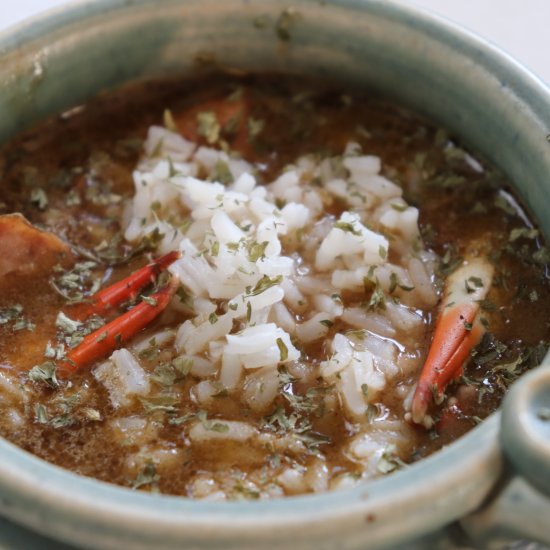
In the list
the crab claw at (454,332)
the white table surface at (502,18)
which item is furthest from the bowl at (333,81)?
the white table surface at (502,18)

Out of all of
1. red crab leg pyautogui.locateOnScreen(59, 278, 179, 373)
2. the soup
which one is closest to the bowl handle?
the soup

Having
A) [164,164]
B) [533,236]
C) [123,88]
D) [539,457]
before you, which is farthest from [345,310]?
[123,88]

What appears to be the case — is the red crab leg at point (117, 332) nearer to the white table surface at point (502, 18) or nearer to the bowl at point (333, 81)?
the bowl at point (333, 81)

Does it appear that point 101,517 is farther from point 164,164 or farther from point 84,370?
point 164,164

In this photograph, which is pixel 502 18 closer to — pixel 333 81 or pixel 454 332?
pixel 333 81

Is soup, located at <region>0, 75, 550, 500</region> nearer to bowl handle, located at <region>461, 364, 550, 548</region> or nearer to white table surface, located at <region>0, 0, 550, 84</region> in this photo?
bowl handle, located at <region>461, 364, 550, 548</region>

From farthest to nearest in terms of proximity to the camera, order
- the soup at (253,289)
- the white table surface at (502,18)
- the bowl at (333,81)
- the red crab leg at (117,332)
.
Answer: the white table surface at (502,18)
the red crab leg at (117,332)
the soup at (253,289)
the bowl at (333,81)

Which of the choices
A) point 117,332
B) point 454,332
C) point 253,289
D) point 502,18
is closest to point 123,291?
point 117,332

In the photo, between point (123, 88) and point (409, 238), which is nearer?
point (409, 238)
